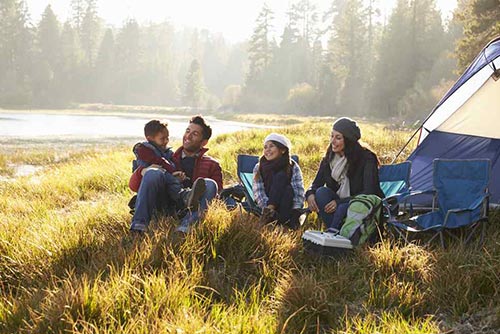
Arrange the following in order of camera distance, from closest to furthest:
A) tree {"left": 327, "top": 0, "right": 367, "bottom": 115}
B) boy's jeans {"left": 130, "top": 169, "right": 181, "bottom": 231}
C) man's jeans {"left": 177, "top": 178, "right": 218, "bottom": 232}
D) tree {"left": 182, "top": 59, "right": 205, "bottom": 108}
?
1. man's jeans {"left": 177, "top": 178, "right": 218, "bottom": 232}
2. boy's jeans {"left": 130, "top": 169, "right": 181, "bottom": 231}
3. tree {"left": 327, "top": 0, "right": 367, "bottom": 115}
4. tree {"left": 182, "top": 59, "right": 205, "bottom": 108}

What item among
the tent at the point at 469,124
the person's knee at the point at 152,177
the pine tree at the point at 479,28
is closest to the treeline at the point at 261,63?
the pine tree at the point at 479,28

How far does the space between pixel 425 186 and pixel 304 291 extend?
322cm

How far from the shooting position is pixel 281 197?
419 centimetres

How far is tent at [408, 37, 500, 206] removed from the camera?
4.98 meters

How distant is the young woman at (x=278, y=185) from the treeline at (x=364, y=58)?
11.5m

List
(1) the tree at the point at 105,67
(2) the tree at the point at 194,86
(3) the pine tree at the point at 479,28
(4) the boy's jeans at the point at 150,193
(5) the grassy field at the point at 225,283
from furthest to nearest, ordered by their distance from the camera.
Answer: (1) the tree at the point at 105,67
(2) the tree at the point at 194,86
(3) the pine tree at the point at 479,28
(4) the boy's jeans at the point at 150,193
(5) the grassy field at the point at 225,283

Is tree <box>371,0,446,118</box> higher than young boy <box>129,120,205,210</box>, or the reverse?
tree <box>371,0,446,118</box>

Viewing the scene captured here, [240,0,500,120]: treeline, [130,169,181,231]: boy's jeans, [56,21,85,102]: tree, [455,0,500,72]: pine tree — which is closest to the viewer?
[130,169,181,231]: boy's jeans

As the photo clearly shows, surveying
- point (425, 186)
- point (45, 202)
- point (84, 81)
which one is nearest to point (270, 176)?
point (425, 186)

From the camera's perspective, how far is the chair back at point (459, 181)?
4.10 metres

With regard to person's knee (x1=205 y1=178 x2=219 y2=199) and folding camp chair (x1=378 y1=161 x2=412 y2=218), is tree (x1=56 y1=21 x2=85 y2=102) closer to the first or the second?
person's knee (x1=205 y1=178 x2=219 y2=199)

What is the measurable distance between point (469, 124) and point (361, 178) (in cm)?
209

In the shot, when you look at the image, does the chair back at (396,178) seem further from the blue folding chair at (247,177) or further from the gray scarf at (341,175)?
the blue folding chair at (247,177)

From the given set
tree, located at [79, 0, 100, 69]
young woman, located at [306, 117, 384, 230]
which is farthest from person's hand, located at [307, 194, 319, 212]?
tree, located at [79, 0, 100, 69]
